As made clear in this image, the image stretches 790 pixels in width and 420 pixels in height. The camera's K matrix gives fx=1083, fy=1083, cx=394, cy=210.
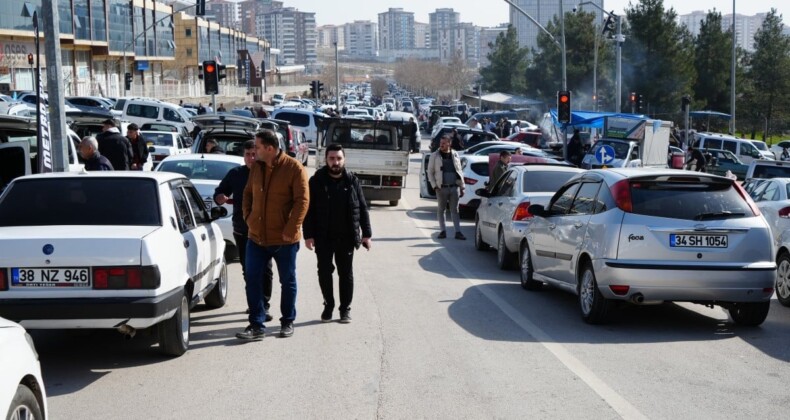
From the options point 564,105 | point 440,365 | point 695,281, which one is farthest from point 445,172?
point 564,105

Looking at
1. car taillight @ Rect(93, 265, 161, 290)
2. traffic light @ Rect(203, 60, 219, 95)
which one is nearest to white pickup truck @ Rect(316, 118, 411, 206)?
traffic light @ Rect(203, 60, 219, 95)

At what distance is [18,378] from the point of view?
16.6 ft

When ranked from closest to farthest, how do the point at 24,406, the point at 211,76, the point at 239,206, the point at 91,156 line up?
the point at 24,406 → the point at 239,206 → the point at 91,156 → the point at 211,76

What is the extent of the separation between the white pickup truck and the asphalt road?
13569 millimetres

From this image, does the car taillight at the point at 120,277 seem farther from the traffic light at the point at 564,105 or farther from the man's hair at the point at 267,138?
the traffic light at the point at 564,105

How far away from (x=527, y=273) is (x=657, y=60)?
5833 centimetres

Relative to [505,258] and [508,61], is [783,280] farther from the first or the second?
[508,61]

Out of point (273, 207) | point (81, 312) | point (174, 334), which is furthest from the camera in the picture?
point (273, 207)

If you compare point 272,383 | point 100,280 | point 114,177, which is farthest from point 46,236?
point 272,383

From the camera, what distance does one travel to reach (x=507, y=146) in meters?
34.8

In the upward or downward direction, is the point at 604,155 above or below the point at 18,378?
below

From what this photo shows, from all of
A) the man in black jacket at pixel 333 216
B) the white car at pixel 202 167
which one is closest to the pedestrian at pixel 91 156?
the white car at pixel 202 167

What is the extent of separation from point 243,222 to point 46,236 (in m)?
3.04

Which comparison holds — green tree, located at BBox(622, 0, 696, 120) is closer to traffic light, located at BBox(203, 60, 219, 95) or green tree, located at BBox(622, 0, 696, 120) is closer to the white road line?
traffic light, located at BBox(203, 60, 219, 95)
